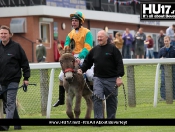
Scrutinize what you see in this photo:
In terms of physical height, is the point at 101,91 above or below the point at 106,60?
below

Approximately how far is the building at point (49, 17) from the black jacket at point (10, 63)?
25201 mm

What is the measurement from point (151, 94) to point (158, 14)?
12.7ft

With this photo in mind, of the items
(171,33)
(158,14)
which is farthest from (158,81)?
(171,33)

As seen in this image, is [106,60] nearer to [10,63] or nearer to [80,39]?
[80,39]

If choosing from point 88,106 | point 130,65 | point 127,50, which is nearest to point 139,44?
point 127,50

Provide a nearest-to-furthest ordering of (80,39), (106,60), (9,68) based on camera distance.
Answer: (9,68) < (106,60) < (80,39)

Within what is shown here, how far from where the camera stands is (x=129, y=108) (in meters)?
16.3

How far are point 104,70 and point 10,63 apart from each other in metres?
1.84

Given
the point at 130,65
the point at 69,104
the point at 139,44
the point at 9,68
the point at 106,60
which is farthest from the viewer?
the point at 139,44

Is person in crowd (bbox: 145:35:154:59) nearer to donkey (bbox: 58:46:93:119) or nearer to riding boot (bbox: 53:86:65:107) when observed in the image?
riding boot (bbox: 53:86:65:107)

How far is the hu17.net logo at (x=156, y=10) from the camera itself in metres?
18.7

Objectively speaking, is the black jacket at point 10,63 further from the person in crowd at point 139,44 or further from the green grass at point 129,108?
the person in crowd at point 139,44

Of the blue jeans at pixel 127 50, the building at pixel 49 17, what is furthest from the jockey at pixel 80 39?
the building at pixel 49 17

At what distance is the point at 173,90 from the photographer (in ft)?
57.0
